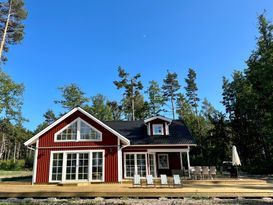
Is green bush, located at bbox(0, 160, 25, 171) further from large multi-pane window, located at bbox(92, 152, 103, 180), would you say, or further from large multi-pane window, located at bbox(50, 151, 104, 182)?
large multi-pane window, located at bbox(92, 152, 103, 180)

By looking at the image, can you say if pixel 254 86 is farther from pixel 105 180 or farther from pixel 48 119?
pixel 48 119

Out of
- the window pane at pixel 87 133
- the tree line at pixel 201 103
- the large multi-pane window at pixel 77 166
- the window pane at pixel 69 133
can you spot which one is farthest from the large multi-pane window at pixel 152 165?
the tree line at pixel 201 103

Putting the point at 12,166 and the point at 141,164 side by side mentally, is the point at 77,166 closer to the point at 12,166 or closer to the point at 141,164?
the point at 141,164

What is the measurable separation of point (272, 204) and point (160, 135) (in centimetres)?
1082

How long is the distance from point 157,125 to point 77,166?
749 centimetres

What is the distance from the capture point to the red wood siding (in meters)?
14.1

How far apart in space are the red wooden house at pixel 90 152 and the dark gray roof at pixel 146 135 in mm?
78

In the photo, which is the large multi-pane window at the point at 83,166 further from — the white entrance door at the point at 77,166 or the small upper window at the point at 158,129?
the small upper window at the point at 158,129

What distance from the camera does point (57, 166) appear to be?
563 inches

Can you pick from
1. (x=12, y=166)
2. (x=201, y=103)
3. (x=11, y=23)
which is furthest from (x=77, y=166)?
(x=201, y=103)

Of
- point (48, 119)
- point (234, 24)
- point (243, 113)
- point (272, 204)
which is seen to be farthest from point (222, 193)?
point (48, 119)

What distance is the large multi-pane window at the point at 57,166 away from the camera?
14.1 m

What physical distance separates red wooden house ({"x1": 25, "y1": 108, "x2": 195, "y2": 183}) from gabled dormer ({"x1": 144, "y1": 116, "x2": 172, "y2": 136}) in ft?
3.88

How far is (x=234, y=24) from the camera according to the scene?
48.8 ft
